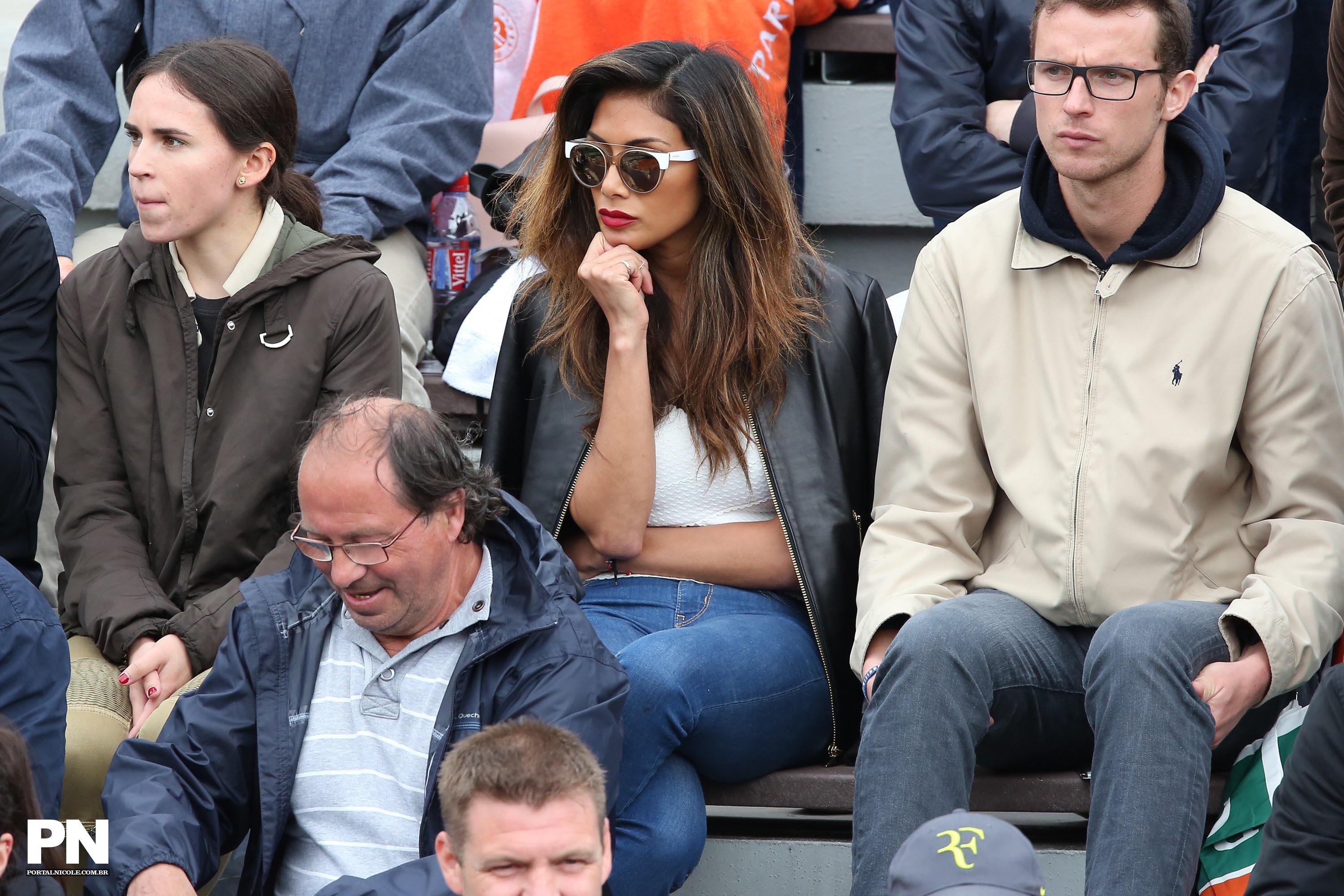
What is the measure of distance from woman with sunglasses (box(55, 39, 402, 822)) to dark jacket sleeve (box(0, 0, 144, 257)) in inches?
32.8

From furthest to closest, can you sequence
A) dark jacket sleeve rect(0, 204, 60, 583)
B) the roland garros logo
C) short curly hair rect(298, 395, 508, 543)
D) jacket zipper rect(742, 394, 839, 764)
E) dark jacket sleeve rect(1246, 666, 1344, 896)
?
the roland garros logo → dark jacket sleeve rect(0, 204, 60, 583) → jacket zipper rect(742, 394, 839, 764) → short curly hair rect(298, 395, 508, 543) → dark jacket sleeve rect(1246, 666, 1344, 896)

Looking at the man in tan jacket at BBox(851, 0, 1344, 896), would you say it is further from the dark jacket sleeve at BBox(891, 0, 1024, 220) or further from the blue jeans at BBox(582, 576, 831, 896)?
the dark jacket sleeve at BBox(891, 0, 1024, 220)

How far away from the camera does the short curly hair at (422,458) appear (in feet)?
8.07

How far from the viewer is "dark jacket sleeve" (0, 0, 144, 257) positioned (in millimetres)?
3977

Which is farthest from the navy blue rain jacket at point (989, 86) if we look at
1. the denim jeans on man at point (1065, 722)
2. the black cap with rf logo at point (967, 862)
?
the black cap with rf logo at point (967, 862)

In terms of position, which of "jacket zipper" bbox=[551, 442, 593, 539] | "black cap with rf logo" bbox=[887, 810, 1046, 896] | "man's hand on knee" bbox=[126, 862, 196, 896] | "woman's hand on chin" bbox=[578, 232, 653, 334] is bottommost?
"man's hand on knee" bbox=[126, 862, 196, 896]

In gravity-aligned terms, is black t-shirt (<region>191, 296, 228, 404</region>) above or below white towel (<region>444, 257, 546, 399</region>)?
above

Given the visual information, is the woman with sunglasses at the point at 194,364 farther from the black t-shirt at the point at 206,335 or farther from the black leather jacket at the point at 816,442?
the black leather jacket at the point at 816,442

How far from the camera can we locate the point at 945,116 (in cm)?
390

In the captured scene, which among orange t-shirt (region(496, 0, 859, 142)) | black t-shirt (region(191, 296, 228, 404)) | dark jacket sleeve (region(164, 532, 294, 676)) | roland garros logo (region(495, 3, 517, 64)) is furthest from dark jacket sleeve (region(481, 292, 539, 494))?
roland garros logo (region(495, 3, 517, 64))

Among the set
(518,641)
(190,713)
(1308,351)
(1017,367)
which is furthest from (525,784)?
(1308,351)

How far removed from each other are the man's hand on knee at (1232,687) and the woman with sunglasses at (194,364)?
1567 mm

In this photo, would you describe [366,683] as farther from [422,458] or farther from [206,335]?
[206,335]

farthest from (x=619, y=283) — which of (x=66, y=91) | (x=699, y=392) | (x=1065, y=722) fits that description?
(x=66, y=91)
